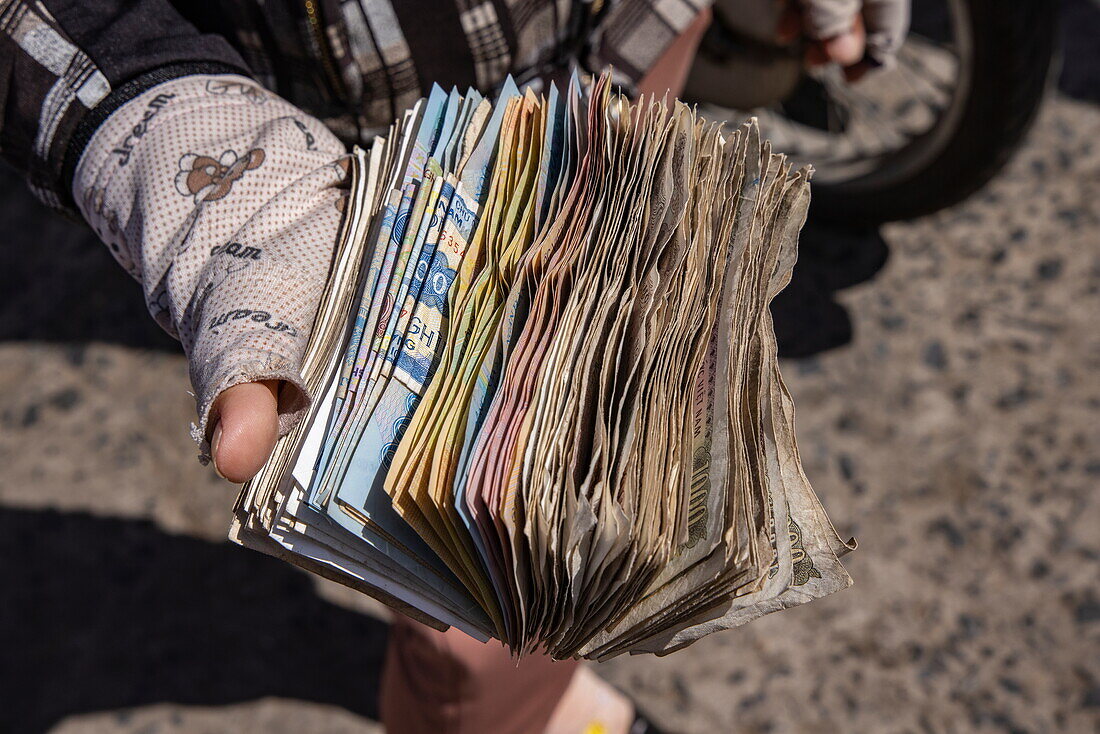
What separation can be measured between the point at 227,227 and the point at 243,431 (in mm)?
175

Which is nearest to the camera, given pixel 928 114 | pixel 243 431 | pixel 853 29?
pixel 243 431

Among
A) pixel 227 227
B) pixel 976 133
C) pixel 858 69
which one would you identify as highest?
pixel 227 227

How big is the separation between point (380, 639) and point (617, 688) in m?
0.40

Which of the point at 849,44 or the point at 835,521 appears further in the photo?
the point at 835,521

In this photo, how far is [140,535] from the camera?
1.63 metres

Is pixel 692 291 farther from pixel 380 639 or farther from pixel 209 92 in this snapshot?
pixel 380 639

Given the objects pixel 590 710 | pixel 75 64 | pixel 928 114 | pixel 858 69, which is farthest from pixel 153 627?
pixel 928 114

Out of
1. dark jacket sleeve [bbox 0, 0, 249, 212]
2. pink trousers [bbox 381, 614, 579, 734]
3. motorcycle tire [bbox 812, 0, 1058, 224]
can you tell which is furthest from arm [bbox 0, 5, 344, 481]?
motorcycle tire [bbox 812, 0, 1058, 224]

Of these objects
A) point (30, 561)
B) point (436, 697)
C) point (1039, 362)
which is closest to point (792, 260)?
point (436, 697)

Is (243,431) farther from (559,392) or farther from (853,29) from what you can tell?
(853,29)

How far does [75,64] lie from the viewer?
749mm

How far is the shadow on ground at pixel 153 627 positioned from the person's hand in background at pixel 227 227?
0.94m

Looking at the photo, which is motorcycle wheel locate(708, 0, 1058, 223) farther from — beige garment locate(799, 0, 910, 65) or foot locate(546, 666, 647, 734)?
foot locate(546, 666, 647, 734)

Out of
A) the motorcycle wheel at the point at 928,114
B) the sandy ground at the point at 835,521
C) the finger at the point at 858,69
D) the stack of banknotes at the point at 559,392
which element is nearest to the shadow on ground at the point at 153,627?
the sandy ground at the point at 835,521
